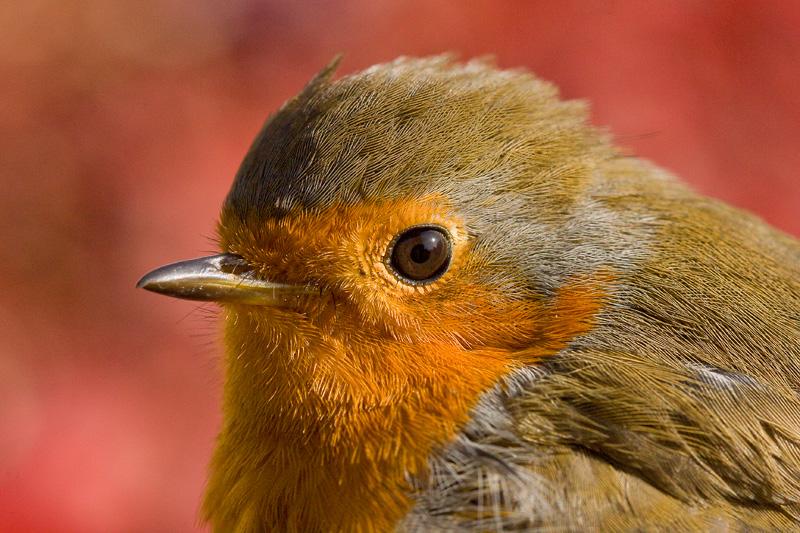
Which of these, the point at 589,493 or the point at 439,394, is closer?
the point at 589,493

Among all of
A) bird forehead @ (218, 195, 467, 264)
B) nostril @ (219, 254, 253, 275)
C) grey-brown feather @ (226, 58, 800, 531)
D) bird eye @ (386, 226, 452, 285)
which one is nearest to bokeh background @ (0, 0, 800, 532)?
grey-brown feather @ (226, 58, 800, 531)

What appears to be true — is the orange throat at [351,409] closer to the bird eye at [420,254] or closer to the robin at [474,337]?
the robin at [474,337]

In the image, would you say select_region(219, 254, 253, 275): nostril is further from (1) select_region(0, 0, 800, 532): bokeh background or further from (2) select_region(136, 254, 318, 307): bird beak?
(1) select_region(0, 0, 800, 532): bokeh background

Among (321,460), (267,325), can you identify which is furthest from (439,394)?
(267,325)

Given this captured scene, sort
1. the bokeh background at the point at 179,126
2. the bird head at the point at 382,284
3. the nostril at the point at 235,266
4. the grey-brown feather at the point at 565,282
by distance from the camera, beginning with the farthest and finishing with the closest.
Result: 1. the bokeh background at the point at 179,126
2. the nostril at the point at 235,266
3. the bird head at the point at 382,284
4. the grey-brown feather at the point at 565,282

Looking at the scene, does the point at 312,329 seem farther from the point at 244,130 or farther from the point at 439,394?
the point at 244,130

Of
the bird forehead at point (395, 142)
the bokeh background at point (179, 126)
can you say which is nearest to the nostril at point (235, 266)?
the bird forehead at point (395, 142)

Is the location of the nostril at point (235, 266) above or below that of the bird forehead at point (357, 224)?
below
